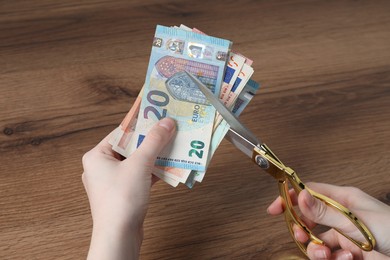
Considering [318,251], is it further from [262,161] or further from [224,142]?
[224,142]

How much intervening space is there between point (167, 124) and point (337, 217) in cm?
28

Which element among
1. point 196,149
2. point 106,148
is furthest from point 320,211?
point 106,148

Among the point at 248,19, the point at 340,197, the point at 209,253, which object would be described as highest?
the point at 248,19

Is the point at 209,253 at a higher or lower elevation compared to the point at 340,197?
lower

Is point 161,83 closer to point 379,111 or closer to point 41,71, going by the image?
point 41,71

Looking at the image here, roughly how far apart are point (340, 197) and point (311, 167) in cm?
13

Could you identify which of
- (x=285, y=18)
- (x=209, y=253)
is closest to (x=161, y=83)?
(x=209, y=253)

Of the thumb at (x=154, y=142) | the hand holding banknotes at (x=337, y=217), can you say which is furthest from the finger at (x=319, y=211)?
the thumb at (x=154, y=142)

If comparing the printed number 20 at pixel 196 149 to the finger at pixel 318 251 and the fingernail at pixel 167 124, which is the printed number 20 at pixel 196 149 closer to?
the fingernail at pixel 167 124

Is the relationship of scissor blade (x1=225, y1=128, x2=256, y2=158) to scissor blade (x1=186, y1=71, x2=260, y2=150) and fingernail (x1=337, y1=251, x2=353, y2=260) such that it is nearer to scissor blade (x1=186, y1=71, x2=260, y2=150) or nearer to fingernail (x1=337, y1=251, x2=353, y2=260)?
scissor blade (x1=186, y1=71, x2=260, y2=150)

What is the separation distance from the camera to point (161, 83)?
813 millimetres

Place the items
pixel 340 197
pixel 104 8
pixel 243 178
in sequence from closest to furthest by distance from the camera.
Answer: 1. pixel 340 197
2. pixel 243 178
3. pixel 104 8

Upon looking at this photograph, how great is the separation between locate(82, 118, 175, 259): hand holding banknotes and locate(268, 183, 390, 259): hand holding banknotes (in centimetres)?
21

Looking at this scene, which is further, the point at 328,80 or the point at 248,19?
the point at 248,19
